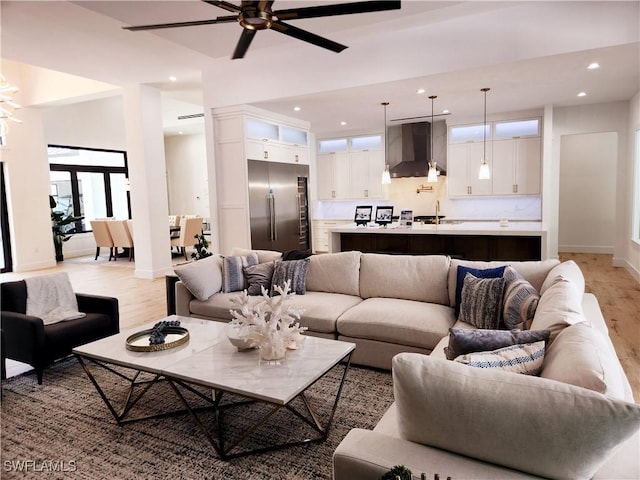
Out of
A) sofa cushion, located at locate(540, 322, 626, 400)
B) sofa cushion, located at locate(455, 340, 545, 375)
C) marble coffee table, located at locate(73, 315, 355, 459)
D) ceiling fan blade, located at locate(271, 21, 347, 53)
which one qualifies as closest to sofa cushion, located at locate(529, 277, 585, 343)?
sofa cushion, located at locate(540, 322, 626, 400)

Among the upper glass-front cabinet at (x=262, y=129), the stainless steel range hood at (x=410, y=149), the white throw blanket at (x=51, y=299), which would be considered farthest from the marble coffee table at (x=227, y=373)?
the stainless steel range hood at (x=410, y=149)

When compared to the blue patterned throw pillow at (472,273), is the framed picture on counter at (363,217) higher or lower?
higher

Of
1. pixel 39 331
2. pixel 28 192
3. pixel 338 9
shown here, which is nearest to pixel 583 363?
pixel 338 9

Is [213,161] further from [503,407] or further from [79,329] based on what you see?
[503,407]

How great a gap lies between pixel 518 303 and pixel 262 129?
4.90m

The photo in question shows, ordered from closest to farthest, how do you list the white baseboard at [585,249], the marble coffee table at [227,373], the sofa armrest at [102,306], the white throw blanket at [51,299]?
the marble coffee table at [227,373], the white throw blanket at [51,299], the sofa armrest at [102,306], the white baseboard at [585,249]

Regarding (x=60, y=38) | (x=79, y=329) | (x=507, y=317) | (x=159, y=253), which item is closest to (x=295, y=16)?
(x=507, y=317)

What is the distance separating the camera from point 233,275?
13.3ft

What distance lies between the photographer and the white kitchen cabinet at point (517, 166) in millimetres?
7430

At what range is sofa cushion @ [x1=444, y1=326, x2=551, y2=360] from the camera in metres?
1.69

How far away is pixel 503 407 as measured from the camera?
3.81 ft

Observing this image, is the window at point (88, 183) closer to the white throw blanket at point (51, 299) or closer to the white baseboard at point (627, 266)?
the white throw blanket at point (51, 299)

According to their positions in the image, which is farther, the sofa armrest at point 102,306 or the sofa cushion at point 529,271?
the sofa armrest at point 102,306

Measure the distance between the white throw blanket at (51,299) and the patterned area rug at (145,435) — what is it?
55 centimetres
